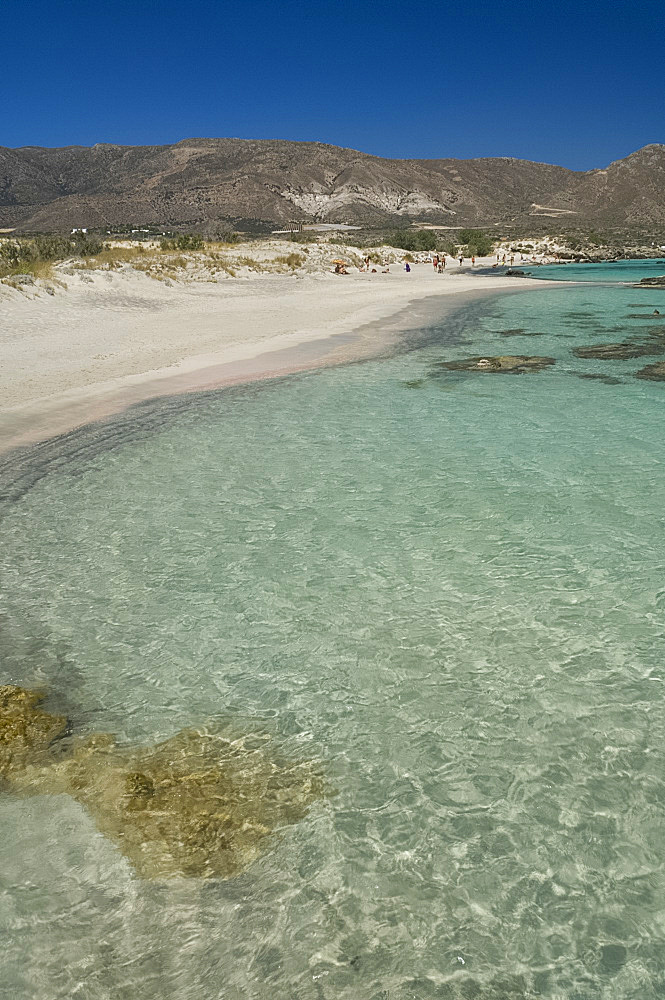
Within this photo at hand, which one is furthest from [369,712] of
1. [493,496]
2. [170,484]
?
[170,484]

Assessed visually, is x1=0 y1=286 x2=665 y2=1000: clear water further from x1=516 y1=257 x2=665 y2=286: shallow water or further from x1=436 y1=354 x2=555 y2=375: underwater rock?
x1=516 y1=257 x2=665 y2=286: shallow water

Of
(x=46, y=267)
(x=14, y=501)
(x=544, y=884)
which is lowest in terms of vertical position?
(x=544, y=884)

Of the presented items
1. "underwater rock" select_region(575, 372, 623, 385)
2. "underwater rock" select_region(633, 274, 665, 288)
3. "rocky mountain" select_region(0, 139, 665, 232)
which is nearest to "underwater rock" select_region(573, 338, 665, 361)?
"underwater rock" select_region(575, 372, 623, 385)

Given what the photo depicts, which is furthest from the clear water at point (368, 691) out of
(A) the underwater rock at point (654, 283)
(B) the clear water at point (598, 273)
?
(B) the clear water at point (598, 273)

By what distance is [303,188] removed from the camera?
145750 mm

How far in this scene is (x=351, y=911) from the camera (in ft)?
9.73

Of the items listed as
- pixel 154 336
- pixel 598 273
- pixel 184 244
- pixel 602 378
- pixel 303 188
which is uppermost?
pixel 303 188

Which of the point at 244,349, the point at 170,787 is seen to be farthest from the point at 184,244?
the point at 170,787

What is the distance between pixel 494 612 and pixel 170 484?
15.1 feet

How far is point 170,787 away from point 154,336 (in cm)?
1628

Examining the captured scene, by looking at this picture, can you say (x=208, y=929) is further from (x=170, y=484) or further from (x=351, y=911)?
(x=170, y=484)

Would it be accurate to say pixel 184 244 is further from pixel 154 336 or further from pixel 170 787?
pixel 170 787

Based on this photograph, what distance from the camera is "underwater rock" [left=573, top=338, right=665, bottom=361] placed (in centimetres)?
1664

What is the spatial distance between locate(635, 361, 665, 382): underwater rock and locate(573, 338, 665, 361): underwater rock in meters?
1.15
